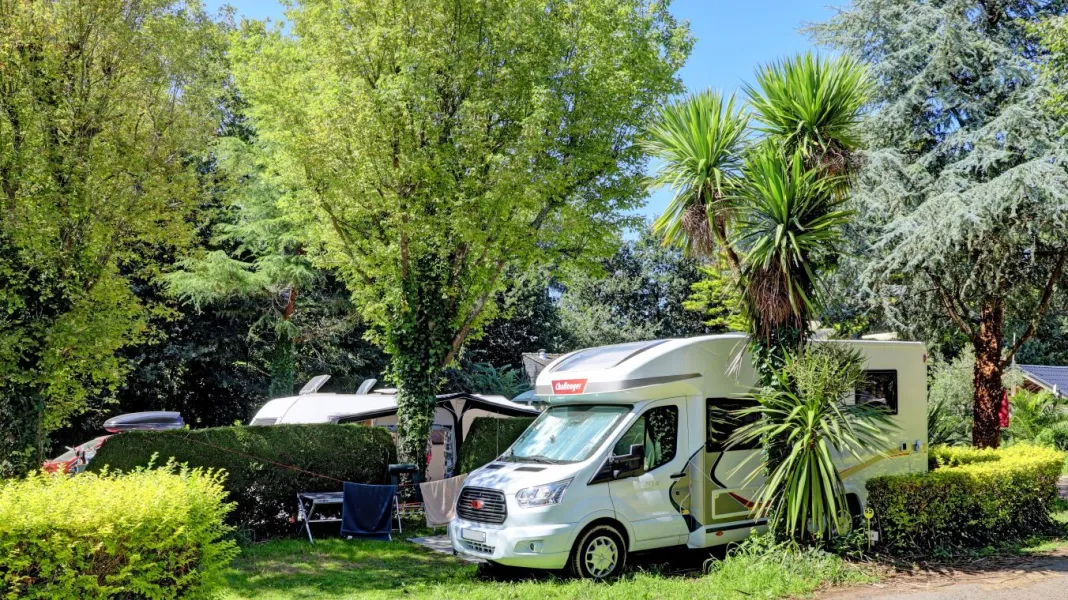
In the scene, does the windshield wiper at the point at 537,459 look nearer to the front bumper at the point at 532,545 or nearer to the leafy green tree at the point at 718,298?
the front bumper at the point at 532,545

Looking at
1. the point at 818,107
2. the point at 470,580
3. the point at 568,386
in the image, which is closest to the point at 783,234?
the point at 818,107

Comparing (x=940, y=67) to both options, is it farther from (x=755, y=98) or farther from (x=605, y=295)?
(x=605, y=295)

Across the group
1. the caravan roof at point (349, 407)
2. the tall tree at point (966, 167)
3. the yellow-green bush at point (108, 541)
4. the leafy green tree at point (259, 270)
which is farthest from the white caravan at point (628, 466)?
the leafy green tree at point (259, 270)

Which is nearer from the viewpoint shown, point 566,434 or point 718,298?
point 566,434

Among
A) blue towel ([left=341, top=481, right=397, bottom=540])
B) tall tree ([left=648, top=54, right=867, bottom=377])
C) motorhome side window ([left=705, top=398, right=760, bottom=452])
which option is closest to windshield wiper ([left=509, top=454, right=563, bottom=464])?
motorhome side window ([left=705, top=398, right=760, bottom=452])

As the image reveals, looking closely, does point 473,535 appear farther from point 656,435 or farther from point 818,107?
point 818,107

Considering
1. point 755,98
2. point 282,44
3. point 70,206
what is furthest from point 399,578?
point 282,44

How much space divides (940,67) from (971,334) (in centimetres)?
489

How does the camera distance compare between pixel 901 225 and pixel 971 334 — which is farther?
pixel 971 334

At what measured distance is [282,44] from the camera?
13.6 m

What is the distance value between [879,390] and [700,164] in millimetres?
3808

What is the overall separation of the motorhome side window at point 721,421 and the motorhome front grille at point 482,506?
8.44ft

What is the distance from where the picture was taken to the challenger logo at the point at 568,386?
930 centimetres

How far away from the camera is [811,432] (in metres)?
8.00
